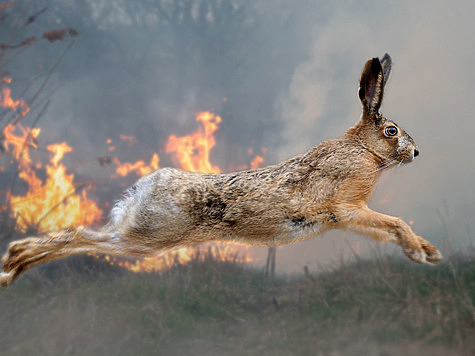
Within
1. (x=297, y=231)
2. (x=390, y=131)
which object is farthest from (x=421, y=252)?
(x=390, y=131)

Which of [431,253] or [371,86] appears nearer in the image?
[431,253]

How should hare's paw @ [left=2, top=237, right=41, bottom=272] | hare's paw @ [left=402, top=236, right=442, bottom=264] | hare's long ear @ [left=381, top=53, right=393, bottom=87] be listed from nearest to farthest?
hare's paw @ [left=402, top=236, right=442, bottom=264]
hare's paw @ [left=2, top=237, right=41, bottom=272]
hare's long ear @ [left=381, top=53, right=393, bottom=87]

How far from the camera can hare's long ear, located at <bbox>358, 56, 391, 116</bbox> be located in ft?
11.1

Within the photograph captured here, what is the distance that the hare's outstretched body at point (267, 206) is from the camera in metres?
3.45

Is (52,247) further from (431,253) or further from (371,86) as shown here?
(431,253)

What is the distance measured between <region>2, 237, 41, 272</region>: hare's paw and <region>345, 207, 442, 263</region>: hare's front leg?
8.51 feet

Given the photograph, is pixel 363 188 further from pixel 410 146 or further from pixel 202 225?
pixel 202 225

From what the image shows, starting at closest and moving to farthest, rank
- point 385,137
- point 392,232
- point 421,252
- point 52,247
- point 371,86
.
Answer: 1. point 421,252
2. point 392,232
3. point 371,86
4. point 52,247
5. point 385,137

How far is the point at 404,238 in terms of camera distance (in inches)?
133

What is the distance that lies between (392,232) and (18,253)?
10.0 ft

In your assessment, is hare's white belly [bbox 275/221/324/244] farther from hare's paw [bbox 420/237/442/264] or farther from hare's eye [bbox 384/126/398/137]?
hare's eye [bbox 384/126/398/137]

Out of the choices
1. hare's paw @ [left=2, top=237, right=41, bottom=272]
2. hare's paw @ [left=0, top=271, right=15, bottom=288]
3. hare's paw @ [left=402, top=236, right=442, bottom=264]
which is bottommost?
hare's paw @ [left=0, top=271, right=15, bottom=288]

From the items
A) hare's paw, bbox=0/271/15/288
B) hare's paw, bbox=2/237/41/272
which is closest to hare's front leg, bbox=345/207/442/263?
hare's paw, bbox=2/237/41/272

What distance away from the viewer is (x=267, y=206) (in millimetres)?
3457
